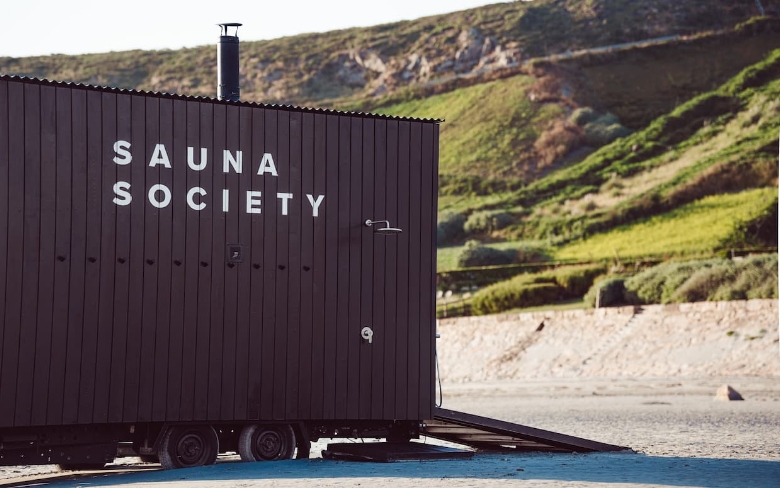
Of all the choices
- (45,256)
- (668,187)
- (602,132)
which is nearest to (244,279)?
(45,256)

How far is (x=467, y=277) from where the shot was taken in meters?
48.3

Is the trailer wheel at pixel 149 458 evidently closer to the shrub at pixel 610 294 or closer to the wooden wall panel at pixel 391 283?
the wooden wall panel at pixel 391 283

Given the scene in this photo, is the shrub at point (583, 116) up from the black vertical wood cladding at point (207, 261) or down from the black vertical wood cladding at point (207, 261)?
up

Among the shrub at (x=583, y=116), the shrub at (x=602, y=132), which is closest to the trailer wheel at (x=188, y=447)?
the shrub at (x=602, y=132)

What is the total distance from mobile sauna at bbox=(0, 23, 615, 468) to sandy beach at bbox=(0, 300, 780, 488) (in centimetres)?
67

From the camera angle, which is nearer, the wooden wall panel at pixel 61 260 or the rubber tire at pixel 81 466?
the wooden wall panel at pixel 61 260

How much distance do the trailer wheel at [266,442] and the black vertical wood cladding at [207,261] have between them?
9.4 inches

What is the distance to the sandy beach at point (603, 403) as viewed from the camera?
12.9 m

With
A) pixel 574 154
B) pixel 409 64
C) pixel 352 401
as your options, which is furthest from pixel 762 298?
pixel 409 64

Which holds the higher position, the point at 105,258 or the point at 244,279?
the point at 105,258

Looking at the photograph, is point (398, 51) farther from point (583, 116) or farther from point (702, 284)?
point (702, 284)

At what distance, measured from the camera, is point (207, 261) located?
14.4m

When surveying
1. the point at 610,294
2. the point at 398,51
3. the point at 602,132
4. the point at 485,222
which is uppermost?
the point at 398,51

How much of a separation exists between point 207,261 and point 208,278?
19 centimetres
